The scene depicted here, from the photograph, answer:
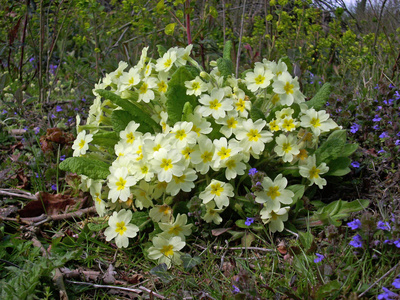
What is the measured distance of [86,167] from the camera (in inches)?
87.1

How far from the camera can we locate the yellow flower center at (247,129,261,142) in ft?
6.52

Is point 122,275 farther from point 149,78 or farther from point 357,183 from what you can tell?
point 357,183

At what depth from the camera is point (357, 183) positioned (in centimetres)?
238

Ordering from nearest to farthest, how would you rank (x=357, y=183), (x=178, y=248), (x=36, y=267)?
(x=36, y=267), (x=178, y=248), (x=357, y=183)

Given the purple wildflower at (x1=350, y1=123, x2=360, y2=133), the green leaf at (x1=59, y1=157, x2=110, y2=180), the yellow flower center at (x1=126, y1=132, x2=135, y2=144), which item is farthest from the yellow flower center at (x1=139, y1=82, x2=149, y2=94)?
the purple wildflower at (x1=350, y1=123, x2=360, y2=133)

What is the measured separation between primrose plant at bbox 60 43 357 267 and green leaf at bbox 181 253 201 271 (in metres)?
0.05

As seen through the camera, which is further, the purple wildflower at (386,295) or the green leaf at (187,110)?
the green leaf at (187,110)

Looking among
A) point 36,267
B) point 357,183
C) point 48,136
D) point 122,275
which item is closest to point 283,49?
point 357,183

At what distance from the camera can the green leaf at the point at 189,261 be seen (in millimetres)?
1920

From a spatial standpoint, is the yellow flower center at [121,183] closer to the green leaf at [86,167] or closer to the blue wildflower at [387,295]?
the green leaf at [86,167]

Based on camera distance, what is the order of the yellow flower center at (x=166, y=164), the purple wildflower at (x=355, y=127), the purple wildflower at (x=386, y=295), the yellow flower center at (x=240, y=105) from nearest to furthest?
the purple wildflower at (x=386, y=295) → the yellow flower center at (x=166, y=164) → the yellow flower center at (x=240, y=105) → the purple wildflower at (x=355, y=127)

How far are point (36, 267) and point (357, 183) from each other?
1.76 m

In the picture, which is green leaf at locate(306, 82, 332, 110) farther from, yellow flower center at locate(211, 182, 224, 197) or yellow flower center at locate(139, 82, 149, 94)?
yellow flower center at locate(139, 82, 149, 94)

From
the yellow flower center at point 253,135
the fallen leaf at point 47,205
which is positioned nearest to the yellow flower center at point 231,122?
the yellow flower center at point 253,135
